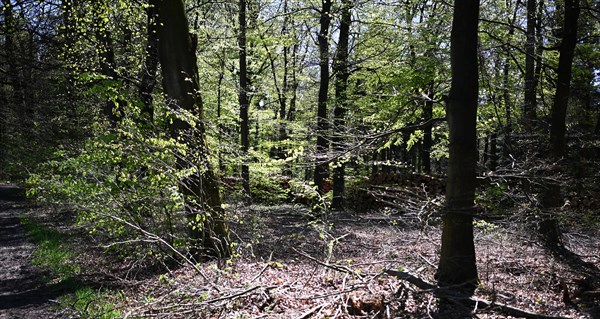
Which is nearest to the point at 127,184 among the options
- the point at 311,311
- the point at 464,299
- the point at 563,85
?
the point at 311,311

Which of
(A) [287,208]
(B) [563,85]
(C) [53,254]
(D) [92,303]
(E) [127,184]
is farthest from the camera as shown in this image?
(A) [287,208]

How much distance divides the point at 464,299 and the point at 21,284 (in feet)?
23.2

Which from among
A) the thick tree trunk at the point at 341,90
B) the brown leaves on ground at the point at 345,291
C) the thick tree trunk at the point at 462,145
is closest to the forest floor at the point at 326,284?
the brown leaves on ground at the point at 345,291

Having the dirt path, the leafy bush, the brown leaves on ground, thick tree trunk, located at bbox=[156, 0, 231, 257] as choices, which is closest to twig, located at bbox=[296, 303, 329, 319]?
the brown leaves on ground

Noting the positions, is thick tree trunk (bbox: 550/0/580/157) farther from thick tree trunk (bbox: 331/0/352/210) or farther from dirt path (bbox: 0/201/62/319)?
dirt path (bbox: 0/201/62/319)

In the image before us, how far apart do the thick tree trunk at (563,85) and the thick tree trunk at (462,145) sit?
380cm

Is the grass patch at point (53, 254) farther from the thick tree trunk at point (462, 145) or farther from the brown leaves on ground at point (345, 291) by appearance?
the thick tree trunk at point (462, 145)

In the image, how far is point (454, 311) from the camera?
14.0 ft

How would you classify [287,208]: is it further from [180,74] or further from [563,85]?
[563,85]

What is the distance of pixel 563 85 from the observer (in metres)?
7.49

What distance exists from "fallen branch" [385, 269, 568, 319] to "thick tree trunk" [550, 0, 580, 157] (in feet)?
14.8

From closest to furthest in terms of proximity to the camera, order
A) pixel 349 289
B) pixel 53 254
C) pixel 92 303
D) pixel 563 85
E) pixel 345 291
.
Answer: pixel 345 291 → pixel 349 289 → pixel 92 303 → pixel 563 85 → pixel 53 254

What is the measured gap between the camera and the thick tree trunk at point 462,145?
185 inches

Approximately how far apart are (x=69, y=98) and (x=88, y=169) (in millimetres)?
7779
